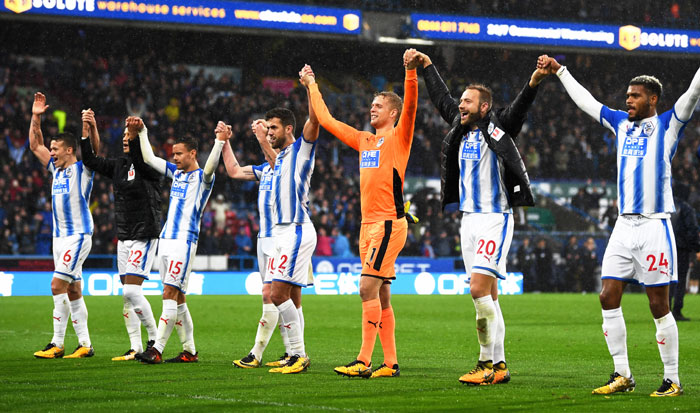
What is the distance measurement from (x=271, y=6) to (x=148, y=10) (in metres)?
3.82

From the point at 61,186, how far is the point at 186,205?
1674 millimetres

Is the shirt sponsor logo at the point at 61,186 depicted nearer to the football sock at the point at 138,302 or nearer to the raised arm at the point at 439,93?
the football sock at the point at 138,302

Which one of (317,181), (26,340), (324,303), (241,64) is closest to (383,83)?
(241,64)

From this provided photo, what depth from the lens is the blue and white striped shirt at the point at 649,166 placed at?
22.5 feet

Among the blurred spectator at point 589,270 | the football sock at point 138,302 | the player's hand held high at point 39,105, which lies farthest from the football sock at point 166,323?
the blurred spectator at point 589,270

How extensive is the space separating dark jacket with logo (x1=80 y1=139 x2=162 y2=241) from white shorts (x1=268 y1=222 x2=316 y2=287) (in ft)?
5.86

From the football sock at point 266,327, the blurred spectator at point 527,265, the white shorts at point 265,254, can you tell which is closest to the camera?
the football sock at point 266,327

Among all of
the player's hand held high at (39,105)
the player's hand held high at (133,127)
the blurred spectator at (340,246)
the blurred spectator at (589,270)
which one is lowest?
the blurred spectator at (589,270)

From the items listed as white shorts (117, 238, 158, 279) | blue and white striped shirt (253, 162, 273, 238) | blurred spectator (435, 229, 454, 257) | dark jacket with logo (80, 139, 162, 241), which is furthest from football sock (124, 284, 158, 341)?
blurred spectator (435, 229, 454, 257)

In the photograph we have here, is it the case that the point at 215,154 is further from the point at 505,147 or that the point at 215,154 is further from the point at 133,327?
the point at 505,147

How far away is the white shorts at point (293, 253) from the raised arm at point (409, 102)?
52.8 inches

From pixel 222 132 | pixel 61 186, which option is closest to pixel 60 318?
pixel 61 186

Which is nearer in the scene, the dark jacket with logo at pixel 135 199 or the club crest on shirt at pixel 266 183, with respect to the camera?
the club crest on shirt at pixel 266 183

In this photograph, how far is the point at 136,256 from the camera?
9617mm
